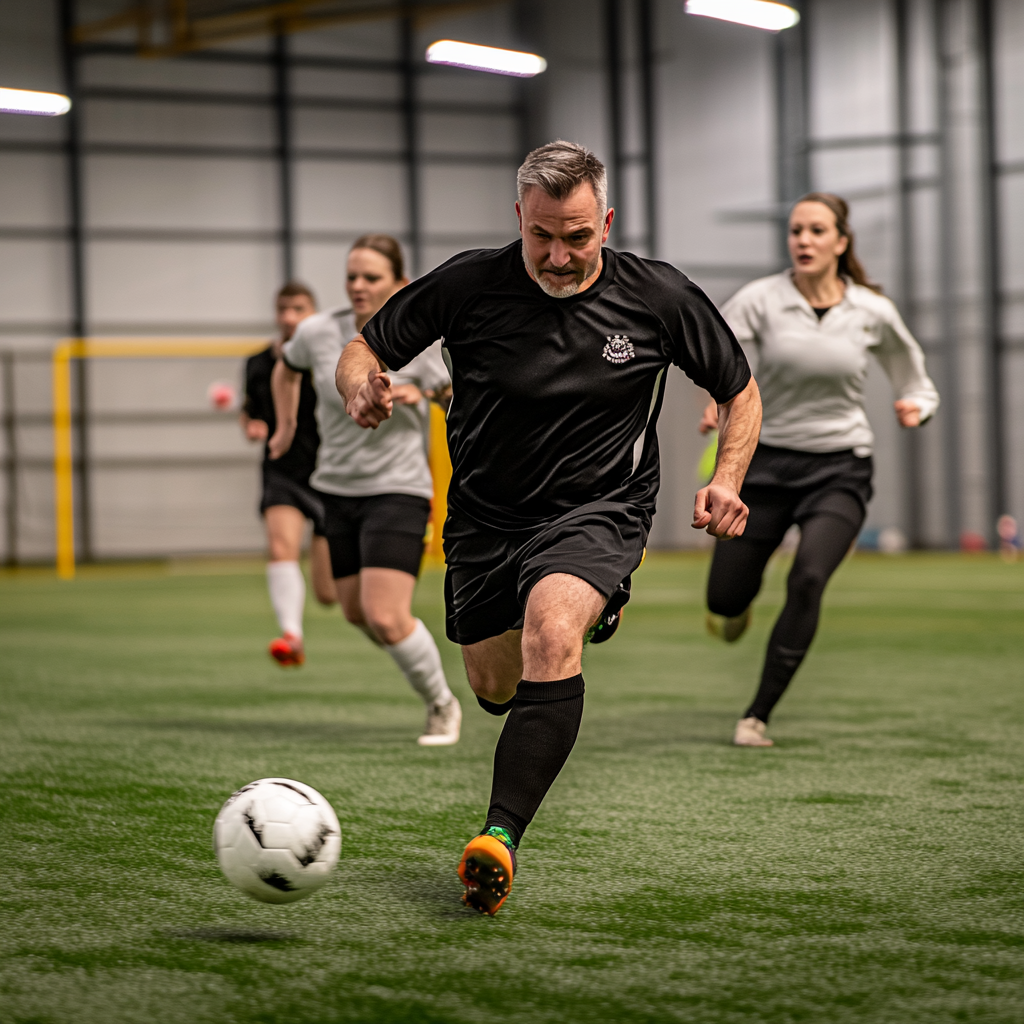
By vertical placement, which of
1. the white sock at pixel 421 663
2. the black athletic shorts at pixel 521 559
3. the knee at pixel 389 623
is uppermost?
the black athletic shorts at pixel 521 559

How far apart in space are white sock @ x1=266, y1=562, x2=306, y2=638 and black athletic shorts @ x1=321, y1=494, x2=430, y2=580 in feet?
5.59

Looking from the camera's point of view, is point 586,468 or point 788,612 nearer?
point 586,468

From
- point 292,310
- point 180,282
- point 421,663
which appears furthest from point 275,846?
point 180,282

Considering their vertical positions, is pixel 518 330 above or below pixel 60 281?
below

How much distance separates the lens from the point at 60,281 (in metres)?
22.0

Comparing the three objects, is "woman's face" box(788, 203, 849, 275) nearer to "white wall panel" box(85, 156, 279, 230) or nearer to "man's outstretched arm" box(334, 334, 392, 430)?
"man's outstretched arm" box(334, 334, 392, 430)

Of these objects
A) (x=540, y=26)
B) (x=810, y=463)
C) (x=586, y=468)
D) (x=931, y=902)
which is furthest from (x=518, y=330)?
(x=540, y=26)

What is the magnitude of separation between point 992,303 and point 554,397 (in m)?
18.1

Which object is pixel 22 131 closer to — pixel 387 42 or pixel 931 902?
pixel 387 42

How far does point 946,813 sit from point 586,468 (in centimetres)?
153

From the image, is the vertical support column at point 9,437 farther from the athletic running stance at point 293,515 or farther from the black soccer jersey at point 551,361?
the black soccer jersey at point 551,361

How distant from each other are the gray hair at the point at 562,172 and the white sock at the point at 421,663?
248 cm

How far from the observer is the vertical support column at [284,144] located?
75.4 ft

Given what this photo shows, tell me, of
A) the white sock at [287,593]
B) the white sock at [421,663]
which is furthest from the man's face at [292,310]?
the white sock at [421,663]
